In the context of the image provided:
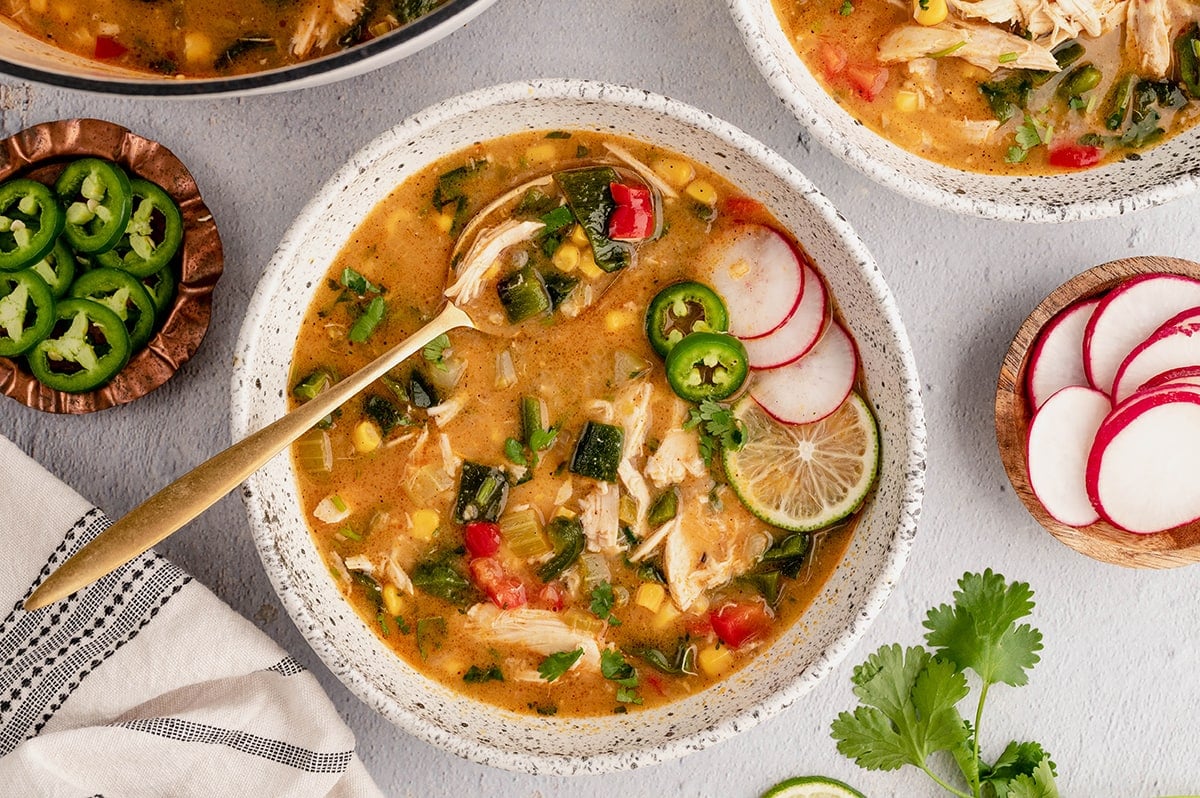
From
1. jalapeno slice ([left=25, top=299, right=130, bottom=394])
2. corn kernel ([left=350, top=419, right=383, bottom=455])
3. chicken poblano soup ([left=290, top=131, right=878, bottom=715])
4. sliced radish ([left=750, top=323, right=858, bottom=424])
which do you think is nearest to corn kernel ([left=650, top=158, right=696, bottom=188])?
chicken poblano soup ([left=290, top=131, right=878, bottom=715])

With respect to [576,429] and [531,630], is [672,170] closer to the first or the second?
[576,429]

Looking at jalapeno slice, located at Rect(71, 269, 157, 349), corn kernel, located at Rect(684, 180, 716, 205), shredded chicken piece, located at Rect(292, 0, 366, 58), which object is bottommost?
jalapeno slice, located at Rect(71, 269, 157, 349)

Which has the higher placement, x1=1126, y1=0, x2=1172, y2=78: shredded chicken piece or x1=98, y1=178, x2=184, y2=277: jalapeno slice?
x1=1126, y1=0, x2=1172, y2=78: shredded chicken piece

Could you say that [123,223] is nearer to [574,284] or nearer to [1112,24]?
[574,284]

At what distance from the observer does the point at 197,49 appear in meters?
2.64

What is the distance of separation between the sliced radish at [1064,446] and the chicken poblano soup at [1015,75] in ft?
2.13

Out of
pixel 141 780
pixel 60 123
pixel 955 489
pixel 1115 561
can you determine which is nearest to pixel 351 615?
pixel 141 780

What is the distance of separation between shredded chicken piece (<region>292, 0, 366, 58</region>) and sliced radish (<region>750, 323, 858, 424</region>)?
1.37m

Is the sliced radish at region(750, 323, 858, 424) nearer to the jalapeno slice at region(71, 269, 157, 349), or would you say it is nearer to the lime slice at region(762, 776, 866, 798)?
the lime slice at region(762, 776, 866, 798)

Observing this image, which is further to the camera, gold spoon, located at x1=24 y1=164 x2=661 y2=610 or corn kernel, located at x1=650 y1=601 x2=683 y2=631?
corn kernel, located at x1=650 y1=601 x2=683 y2=631

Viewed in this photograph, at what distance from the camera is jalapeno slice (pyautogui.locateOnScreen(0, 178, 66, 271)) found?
2787mm

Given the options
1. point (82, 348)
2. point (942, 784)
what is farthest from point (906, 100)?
point (82, 348)

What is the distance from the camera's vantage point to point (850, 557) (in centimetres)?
288

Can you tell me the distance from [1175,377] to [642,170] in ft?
5.13
